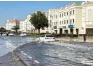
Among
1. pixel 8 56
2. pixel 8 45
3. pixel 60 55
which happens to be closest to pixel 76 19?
pixel 8 45

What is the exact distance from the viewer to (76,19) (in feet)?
315

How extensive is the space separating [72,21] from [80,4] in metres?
6.16

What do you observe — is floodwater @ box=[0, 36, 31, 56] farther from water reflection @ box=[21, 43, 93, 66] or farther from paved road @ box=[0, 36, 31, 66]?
water reflection @ box=[21, 43, 93, 66]

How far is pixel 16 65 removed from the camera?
16844 millimetres

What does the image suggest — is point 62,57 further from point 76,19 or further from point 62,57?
point 76,19

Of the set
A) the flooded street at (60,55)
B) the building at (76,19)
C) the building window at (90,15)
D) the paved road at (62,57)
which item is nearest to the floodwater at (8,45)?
the flooded street at (60,55)

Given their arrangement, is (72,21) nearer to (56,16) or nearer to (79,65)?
(56,16)

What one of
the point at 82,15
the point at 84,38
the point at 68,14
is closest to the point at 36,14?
the point at 68,14

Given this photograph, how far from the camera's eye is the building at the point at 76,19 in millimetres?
88250

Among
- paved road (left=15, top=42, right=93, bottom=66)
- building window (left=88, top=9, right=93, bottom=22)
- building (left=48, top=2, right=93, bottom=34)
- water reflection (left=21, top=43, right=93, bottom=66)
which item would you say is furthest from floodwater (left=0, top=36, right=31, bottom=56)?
building window (left=88, top=9, right=93, bottom=22)

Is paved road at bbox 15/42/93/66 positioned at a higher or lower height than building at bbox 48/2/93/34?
lower

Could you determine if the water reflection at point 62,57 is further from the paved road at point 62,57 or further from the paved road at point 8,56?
the paved road at point 8,56

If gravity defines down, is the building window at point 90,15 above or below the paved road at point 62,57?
above

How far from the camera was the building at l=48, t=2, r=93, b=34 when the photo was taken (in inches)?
3474
